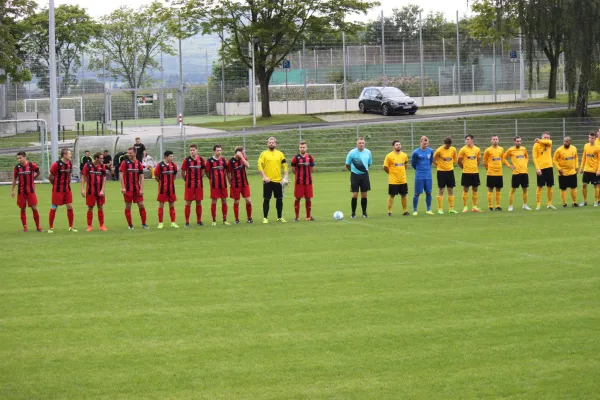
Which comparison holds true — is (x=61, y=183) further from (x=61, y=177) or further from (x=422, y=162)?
(x=422, y=162)

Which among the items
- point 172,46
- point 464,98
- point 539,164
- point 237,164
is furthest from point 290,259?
point 172,46

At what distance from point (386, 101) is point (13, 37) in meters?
21.1

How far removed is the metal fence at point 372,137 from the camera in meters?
38.0

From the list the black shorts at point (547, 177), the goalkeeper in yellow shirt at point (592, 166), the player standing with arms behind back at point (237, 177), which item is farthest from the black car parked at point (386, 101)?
the player standing with arms behind back at point (237, 177)

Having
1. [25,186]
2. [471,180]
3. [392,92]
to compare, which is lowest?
[471,180]

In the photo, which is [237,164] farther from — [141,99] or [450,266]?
[141,99]

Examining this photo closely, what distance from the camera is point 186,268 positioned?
13398 millimetres

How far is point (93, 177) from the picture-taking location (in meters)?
18.7

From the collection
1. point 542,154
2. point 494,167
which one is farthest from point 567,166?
point 494,167

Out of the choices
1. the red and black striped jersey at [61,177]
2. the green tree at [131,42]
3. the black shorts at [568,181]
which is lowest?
the black shorts at [568,181]

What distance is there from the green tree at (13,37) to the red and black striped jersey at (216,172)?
24444 mm

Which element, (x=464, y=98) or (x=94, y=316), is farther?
(x=464, y=98)

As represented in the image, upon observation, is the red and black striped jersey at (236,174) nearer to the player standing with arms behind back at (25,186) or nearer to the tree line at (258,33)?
the player standing with arms behind back at (25,186)

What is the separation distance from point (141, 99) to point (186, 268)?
30.9m
